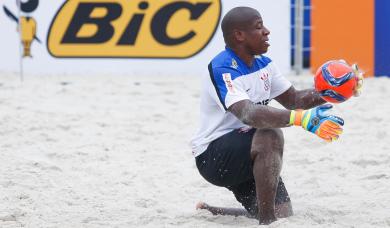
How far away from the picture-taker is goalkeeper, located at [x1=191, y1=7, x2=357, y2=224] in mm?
3533

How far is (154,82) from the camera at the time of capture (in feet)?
28.0

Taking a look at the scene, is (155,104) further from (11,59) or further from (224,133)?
(224,133)

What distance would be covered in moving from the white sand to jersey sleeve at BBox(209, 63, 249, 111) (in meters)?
0.58

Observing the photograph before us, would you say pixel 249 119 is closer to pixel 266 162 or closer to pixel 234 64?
pixel 266 162

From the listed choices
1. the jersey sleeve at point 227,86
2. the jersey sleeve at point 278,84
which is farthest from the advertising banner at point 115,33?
the jersey sleeve at point 227,86

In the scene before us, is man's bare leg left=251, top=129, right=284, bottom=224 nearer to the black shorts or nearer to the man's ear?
the black shorts

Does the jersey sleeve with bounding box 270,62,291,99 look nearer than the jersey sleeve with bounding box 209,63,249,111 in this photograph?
No

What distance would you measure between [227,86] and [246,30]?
300mm

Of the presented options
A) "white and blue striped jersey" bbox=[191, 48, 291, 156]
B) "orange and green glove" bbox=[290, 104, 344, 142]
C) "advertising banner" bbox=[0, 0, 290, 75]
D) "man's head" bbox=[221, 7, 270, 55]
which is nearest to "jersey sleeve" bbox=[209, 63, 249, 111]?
"white and blue striped jersey" bbox=[191, 48, 291, 156]

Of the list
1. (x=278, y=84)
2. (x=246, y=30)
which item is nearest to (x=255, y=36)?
(x=246, y=30)

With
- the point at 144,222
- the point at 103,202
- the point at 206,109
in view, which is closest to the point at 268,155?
the point at 206,109

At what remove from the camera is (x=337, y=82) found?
3629 mm

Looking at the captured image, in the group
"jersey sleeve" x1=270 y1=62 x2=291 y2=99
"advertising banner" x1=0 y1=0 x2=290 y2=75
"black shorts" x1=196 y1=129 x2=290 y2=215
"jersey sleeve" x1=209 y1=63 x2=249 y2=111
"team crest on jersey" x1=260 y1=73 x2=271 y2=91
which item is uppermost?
"jersey sleeve" x1=209 y1=63 x2=249 y2=111

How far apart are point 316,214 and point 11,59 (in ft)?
18.3
